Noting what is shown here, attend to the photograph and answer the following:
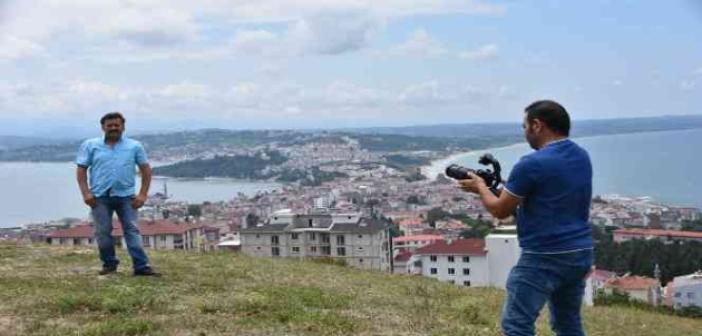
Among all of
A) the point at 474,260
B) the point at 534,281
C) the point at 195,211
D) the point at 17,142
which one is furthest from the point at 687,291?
the point at 17,142

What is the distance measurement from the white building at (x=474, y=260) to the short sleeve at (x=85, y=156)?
7.88 meters

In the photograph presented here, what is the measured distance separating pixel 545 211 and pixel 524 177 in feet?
0.65

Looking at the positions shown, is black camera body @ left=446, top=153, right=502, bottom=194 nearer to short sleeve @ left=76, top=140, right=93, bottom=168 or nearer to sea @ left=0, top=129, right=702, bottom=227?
short sleeve @ left=76, top=140, right=93, bottom=168

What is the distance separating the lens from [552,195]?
3.64m

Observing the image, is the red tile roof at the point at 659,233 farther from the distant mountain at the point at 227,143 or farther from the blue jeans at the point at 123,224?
the distant mountain at the point at 227,143

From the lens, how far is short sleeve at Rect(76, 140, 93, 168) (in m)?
7.05

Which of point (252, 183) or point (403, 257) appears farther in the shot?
point (252, 183)

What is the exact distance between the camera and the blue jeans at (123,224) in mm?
7039

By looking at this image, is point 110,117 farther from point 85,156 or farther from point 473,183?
point 473,183

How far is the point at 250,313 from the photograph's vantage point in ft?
19.0

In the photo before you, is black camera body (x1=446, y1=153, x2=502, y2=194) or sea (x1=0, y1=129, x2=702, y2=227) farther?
sea (x1=0, y1=129, x2=702, y2=227)

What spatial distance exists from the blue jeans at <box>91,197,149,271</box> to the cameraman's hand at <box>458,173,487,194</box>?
4087mm

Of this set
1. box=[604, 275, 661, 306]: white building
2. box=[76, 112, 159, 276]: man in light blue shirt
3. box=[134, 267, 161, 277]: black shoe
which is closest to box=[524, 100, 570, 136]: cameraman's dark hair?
box=[76, 112, 159, 276]: man in light blue shirt

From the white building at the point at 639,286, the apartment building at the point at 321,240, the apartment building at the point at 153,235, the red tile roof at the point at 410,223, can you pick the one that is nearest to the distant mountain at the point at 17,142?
the red tile roof at the point at 410,223
